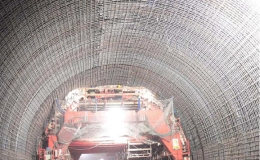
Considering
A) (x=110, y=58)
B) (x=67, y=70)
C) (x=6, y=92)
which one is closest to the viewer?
(x=6, y=92)

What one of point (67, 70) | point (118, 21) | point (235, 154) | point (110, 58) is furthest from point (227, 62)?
point (67, 70)

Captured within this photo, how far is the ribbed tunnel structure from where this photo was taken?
287 inches

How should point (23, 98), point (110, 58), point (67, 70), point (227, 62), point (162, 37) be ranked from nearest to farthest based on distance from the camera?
1. point (227, 62)
2. point (23, 98)
3. point (162, 37)
4. point (67, 70)
5. point (110, 58)

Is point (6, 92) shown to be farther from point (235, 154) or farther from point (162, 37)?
point (235, 154)

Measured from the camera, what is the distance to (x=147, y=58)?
449 inches

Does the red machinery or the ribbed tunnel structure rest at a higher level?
the ribbed tunnel structure

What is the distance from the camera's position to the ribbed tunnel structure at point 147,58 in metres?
7.29

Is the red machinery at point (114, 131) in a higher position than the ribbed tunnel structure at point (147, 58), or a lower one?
lower

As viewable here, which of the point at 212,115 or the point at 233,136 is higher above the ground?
the point at 212,115

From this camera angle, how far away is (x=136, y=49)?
11.0 m

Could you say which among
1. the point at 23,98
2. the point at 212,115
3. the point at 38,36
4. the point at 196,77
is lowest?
the point at 212,115

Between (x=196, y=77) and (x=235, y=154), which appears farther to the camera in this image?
(x=196, y=77)

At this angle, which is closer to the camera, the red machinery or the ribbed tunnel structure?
the ribbed tunnel structure

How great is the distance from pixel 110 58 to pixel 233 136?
5451mm
